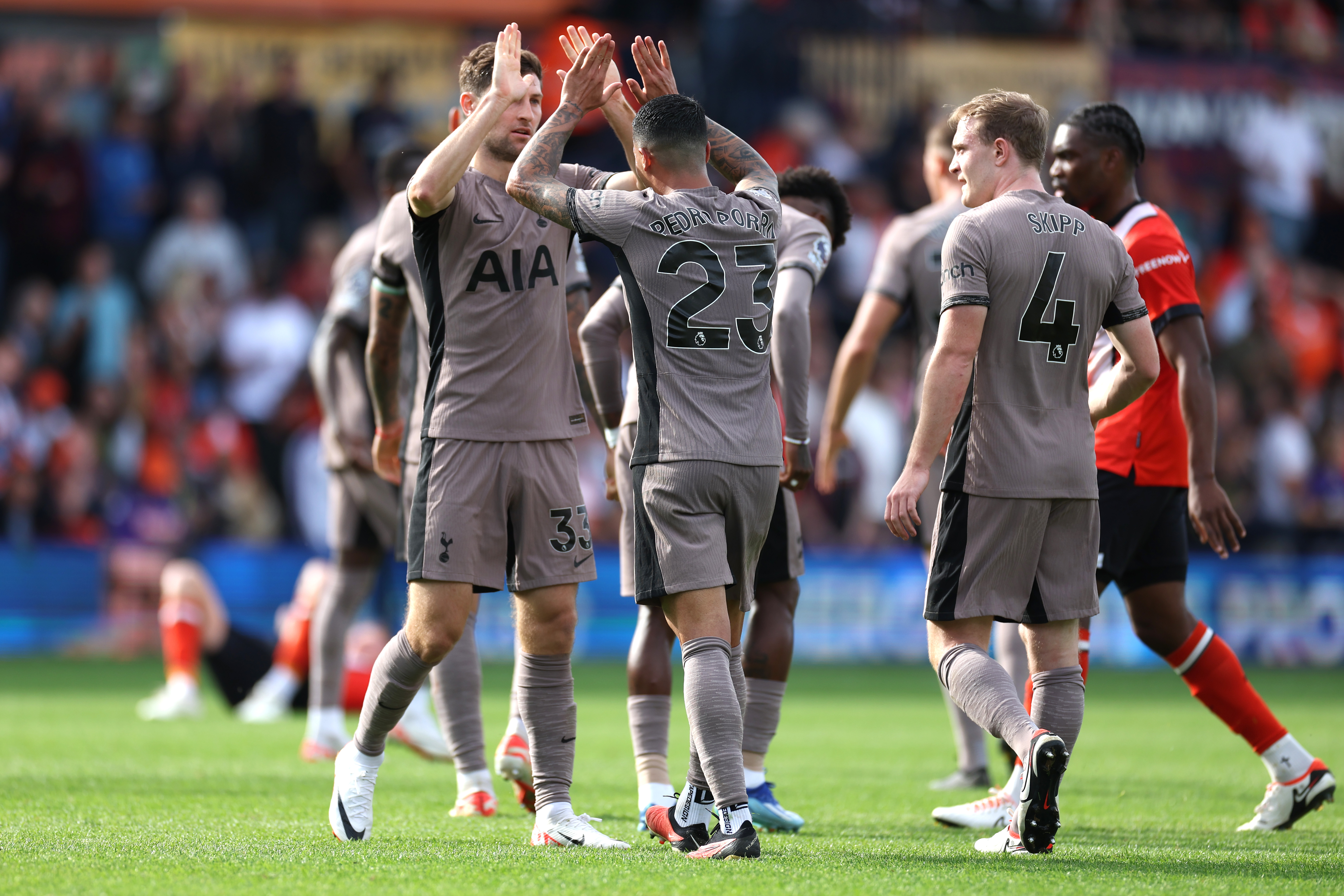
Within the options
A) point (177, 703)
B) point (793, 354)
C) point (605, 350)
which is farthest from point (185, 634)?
point (793, 354)

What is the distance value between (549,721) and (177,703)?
5.76 meters

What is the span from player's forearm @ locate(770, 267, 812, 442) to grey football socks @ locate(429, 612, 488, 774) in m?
1.43

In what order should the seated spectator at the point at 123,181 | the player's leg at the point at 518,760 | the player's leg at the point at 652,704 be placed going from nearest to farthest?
the player's leg at the point at 652,704 < the player's leg at the point at 518,760 < the seated spectator at the point at 123,181

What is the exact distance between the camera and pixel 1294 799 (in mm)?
5785

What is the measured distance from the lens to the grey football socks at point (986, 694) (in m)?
4.49

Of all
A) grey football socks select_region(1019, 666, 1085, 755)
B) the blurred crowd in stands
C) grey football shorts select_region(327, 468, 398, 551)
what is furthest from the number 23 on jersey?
the blurred crowd in stands

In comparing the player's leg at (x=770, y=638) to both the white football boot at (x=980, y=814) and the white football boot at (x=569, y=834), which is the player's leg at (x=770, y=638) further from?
the white football boot at (x=569, y=834)

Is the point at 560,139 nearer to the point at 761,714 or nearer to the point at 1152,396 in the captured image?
the point at 761,714

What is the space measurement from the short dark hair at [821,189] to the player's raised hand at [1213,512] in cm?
169

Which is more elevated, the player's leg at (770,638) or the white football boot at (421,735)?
the player's leg at (770,638)

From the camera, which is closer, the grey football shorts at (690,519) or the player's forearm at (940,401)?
the grey football shorts at (690,519)

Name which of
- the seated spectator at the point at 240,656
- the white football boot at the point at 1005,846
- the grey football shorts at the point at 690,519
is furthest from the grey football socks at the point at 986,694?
the seated spectator at the point at 240,656

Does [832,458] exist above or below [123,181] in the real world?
below

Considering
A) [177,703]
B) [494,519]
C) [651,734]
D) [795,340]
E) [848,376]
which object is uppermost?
[795,340]
